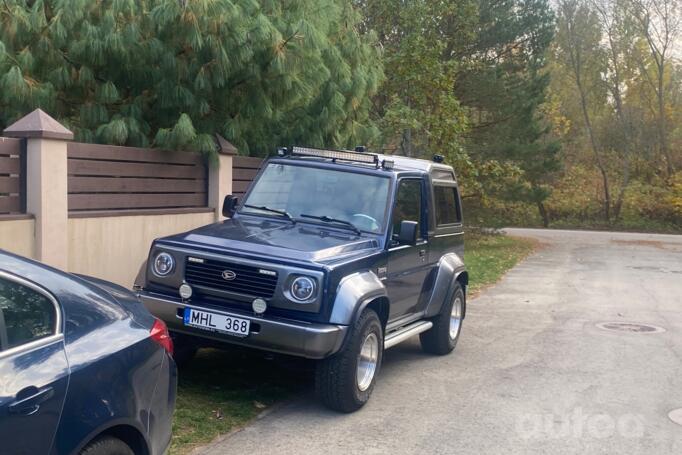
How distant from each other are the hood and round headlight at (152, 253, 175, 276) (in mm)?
163

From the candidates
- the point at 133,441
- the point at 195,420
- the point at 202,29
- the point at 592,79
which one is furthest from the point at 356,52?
the point at 592,79

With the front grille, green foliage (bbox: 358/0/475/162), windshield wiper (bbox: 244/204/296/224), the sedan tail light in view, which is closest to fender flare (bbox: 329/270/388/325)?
the front grille

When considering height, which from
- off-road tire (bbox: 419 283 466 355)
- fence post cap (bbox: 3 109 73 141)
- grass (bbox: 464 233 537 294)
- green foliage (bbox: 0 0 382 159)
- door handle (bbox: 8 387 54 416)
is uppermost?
green foliage (bbox: 0 0 382 159)

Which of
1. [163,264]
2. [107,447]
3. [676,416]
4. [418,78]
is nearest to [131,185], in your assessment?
[163,264]

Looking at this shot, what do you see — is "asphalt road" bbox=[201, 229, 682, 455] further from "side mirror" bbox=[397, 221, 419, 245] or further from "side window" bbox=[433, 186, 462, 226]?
"side window" bbox=[433, 186, 462, 226]

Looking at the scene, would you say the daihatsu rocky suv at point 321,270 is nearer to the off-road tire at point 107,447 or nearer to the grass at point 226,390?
the grass at point 226,390

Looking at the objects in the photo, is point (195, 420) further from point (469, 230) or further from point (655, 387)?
point (469, 230)

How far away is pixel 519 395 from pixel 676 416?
4.20ft

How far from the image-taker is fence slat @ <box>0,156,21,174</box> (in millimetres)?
7223

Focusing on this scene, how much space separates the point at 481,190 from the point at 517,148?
4.24 metres

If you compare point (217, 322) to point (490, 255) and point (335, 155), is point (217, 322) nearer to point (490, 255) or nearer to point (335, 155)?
point (335, 155)

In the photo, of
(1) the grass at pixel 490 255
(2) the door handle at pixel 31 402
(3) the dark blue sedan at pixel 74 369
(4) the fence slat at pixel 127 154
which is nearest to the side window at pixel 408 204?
(4) the fence slat at pixel 127 154

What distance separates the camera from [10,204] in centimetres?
732

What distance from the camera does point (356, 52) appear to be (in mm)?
12516
